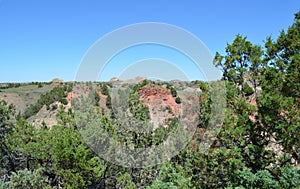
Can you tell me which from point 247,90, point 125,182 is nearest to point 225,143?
point 247,90

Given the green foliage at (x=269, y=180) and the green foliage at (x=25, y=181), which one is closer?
the green foliage at (x=269, y=180)

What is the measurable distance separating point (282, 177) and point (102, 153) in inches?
289

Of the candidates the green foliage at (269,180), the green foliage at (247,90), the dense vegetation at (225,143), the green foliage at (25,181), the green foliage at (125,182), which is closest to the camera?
the green foliage at (269,180)

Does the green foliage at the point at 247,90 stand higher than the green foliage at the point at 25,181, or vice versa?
the green foliage at the point at 247,90

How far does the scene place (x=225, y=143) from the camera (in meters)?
10.4

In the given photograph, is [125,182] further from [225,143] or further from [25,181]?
[225,143]

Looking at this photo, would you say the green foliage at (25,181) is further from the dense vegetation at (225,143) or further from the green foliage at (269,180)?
the green foliage at (269,180)

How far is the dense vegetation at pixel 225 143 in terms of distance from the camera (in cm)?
878

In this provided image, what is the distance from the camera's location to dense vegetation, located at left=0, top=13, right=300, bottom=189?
878 cm

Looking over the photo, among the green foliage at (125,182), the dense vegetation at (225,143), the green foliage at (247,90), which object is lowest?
the green foliage at (125,182)

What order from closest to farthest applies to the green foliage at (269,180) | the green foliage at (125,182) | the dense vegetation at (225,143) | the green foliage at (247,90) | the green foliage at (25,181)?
1. the green foliage at (269,180)
2. the dense vegetation at (225,143)
3. the green foliage at (247,90)
4. the green foliage at (25,181)
5. the green foliage at (125,182)

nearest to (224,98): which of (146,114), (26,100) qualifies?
(146,114)

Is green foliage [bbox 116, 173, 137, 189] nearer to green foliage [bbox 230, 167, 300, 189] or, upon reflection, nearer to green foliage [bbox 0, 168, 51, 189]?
green foliage [bbox 0, 168, 51, 189]

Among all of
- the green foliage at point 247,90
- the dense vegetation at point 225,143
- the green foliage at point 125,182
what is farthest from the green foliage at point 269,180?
→ the green foliage at point 125,182
